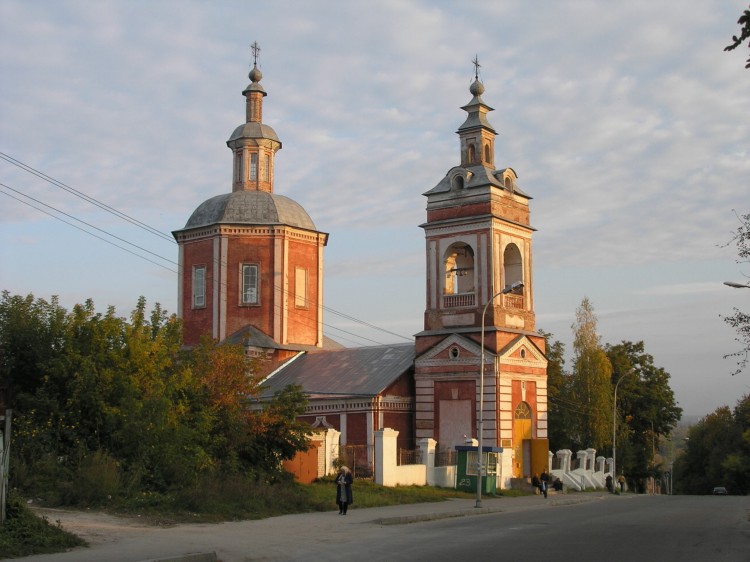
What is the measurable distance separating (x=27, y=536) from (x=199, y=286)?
31089 mm

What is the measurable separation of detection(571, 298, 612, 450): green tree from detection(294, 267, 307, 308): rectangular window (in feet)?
56.0

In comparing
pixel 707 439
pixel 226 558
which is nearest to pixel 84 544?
pixel 226 558

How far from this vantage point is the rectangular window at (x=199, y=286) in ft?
148

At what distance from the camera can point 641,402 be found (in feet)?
187

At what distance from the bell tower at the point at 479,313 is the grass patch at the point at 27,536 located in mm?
22803

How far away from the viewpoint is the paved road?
1513 centimetres

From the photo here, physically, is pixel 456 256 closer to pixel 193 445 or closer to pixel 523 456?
pixel 523 456

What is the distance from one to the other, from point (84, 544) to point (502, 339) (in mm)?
23983

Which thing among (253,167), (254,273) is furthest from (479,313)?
(253,167)

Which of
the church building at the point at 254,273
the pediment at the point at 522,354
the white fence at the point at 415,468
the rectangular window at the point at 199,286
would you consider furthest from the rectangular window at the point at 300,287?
the white fence at the point at 415,468

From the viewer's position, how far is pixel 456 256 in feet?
132

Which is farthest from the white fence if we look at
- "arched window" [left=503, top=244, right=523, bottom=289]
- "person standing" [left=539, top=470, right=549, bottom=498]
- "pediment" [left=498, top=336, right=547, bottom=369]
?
"arched window" [left=503, top=244, right=523, bottom=289]

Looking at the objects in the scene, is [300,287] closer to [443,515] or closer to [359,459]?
[359,459]

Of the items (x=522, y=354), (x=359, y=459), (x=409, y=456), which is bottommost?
(x=359, y=459)
